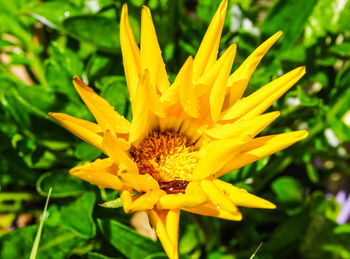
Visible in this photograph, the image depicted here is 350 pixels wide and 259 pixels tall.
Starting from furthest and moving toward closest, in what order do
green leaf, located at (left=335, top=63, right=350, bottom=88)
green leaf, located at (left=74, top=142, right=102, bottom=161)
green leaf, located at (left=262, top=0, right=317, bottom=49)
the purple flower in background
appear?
the purple flower in background, green leaf, located at (left=335, top=63, right=350, bottom=88), green leaf, located at (left=262, top=0, right=317, bottom=49), green leaf, located at (left=74, top=142, right=102, bottom=161)

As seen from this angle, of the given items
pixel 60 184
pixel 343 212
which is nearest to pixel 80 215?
pixel 60 184

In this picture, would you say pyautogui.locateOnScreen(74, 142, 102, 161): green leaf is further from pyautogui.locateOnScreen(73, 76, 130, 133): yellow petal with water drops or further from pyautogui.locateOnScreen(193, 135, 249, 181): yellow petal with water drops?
pyautogui.locateOnScreen(193, 135, 249, 181): yellow petal with water drops

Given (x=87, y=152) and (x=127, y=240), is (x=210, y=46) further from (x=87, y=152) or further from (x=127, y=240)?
(x=127, y=240)

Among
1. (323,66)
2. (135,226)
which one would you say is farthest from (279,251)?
(323,66)

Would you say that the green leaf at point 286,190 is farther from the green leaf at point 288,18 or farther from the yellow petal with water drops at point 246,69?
the yellow petal with water drops at point 246,69

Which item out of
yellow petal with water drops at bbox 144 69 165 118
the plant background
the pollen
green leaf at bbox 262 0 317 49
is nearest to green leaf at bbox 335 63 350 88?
the plant background

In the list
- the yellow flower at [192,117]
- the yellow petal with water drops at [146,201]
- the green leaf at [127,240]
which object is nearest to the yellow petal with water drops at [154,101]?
the yellow flower at [192,117]

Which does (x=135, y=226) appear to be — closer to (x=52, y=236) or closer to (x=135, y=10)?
(x=52, y=236)
